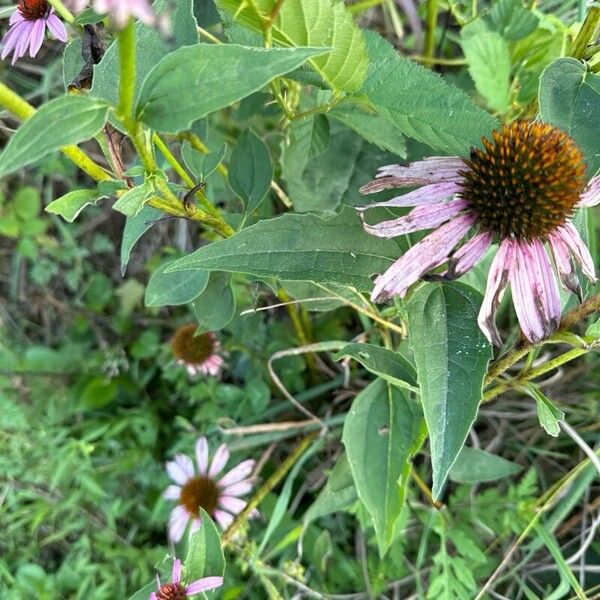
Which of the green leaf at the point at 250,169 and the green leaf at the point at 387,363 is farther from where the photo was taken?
the green leaf at the point at 250,169

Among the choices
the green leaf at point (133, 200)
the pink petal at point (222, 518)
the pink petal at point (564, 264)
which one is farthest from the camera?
the pink petal at point (222, 518)

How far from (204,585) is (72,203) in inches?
17.0

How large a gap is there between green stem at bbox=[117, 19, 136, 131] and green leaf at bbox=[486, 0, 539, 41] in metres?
0.62

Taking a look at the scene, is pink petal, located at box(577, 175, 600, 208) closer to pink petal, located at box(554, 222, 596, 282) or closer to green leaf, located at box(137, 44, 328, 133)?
pink petal, located at box(554, 222, 596, 282)

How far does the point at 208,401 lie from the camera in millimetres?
1167

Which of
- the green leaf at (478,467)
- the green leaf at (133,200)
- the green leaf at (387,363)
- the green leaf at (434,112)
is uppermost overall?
the green leaf at (434,112)

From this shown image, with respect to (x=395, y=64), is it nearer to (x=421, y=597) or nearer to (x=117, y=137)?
(x=117, y=137)

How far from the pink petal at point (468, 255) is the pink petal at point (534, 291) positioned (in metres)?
0.03

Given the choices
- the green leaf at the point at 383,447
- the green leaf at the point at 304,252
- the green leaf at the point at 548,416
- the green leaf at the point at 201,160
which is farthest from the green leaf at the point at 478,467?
the green leaf at the point at 201,160

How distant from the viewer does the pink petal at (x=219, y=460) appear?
Result: 1.07 m

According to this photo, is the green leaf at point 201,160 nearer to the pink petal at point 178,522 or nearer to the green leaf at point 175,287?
the green leaf at point 175,287

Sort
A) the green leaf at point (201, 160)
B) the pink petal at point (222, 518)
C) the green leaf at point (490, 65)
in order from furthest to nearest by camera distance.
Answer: the pink petal at point (222, 518) < the green leaf at point (490, 65) < the green leaf at point (201, 160)

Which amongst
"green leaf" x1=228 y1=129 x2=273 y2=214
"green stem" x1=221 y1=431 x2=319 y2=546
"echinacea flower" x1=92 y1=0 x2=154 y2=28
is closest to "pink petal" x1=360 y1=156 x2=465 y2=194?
"green leaf" x1=228 y1=129 x2=273 y2=214

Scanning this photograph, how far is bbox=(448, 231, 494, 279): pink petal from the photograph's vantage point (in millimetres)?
561
